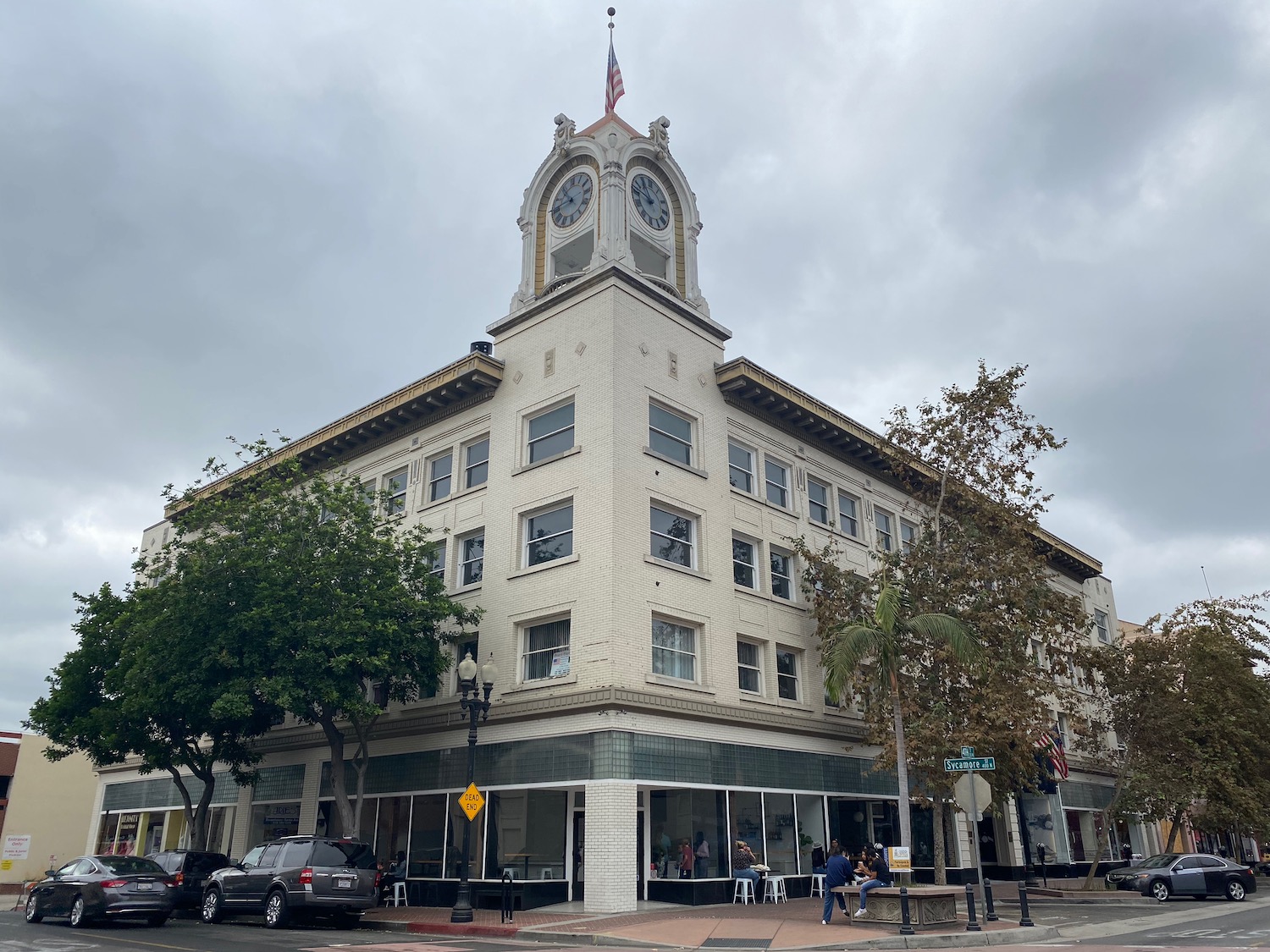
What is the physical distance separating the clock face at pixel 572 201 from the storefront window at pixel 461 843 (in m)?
18.4

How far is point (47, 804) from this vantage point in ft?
163

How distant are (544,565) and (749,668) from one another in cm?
676

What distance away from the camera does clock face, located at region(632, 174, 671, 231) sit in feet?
105

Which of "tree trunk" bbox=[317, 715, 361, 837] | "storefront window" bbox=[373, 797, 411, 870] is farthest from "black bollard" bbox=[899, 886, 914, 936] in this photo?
"storefront window" bbox=[373, 797, 411, 870]

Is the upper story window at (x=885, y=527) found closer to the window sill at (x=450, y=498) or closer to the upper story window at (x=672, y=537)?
the upper story window at (x=672, y=537)

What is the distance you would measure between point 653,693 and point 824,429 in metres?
13.1

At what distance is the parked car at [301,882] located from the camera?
64.8 feet

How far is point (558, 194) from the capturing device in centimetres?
3319

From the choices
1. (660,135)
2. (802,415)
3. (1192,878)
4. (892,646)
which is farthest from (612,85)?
(1192,878)

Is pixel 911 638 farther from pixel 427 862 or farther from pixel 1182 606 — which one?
pixel 1182 606

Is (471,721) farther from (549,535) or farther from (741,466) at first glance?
(741,466)

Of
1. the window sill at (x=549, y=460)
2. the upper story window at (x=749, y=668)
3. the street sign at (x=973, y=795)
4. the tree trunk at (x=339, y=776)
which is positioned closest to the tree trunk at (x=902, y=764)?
the street sign at (x=973, y=795)

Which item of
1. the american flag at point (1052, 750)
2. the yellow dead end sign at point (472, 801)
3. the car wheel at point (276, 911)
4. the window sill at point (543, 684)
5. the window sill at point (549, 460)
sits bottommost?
the car wheel at point (276, 911)

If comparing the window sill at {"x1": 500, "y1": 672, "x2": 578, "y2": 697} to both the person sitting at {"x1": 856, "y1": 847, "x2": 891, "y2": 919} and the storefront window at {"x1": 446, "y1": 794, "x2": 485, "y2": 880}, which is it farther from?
the person sitting at {"x1": 856, "y1": 847, "x2": 891, "y2": 919}
